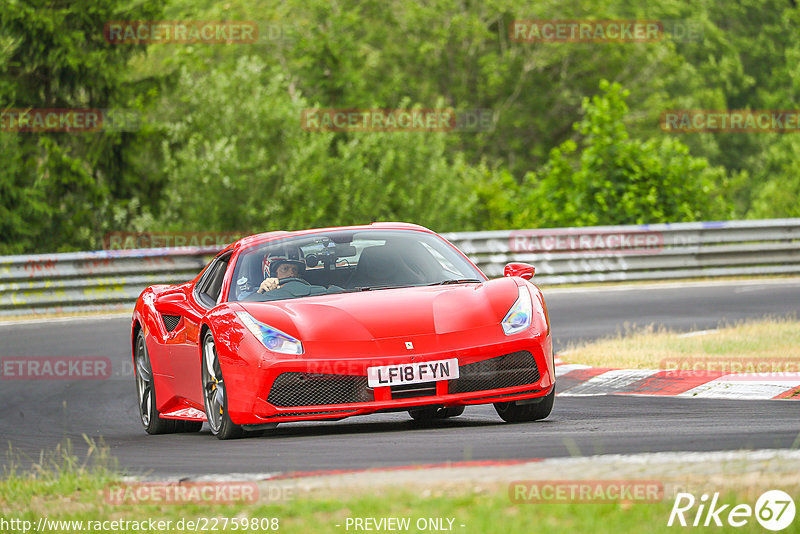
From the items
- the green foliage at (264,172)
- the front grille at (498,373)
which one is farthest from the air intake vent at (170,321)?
the green foliage at (264,172)

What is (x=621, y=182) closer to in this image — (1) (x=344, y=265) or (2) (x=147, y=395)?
(2) (x=147, y=395)

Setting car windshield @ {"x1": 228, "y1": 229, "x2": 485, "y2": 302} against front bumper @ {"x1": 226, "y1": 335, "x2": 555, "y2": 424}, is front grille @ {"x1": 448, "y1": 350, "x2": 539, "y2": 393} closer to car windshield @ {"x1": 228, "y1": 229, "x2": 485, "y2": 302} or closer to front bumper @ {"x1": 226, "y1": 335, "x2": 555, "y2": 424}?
front bumper @ {"x1": 226, "y1": 335, "x2": 555, "y2": 424}

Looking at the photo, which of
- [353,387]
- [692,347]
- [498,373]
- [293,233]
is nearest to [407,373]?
[353,387]

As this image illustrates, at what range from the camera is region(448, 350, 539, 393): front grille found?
7.04m

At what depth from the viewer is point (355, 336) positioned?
23.0ft

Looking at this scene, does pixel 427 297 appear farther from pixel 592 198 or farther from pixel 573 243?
pixel 592 198

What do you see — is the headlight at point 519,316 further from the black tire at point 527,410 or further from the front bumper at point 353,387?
the black tire at point 527,410

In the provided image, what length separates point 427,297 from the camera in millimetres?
7449

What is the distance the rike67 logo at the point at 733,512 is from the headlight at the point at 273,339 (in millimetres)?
3187

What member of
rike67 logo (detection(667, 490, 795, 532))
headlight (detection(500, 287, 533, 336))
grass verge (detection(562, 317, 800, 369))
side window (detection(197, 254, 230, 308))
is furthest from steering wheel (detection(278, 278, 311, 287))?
rike67 logo (detection(667, 490, 795, 532))

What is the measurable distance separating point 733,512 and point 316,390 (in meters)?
3.29

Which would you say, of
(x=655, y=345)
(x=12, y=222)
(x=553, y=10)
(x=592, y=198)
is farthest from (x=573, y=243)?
(x=553, y=10)

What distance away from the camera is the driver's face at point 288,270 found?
8.00 m

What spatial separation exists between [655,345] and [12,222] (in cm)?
1725
